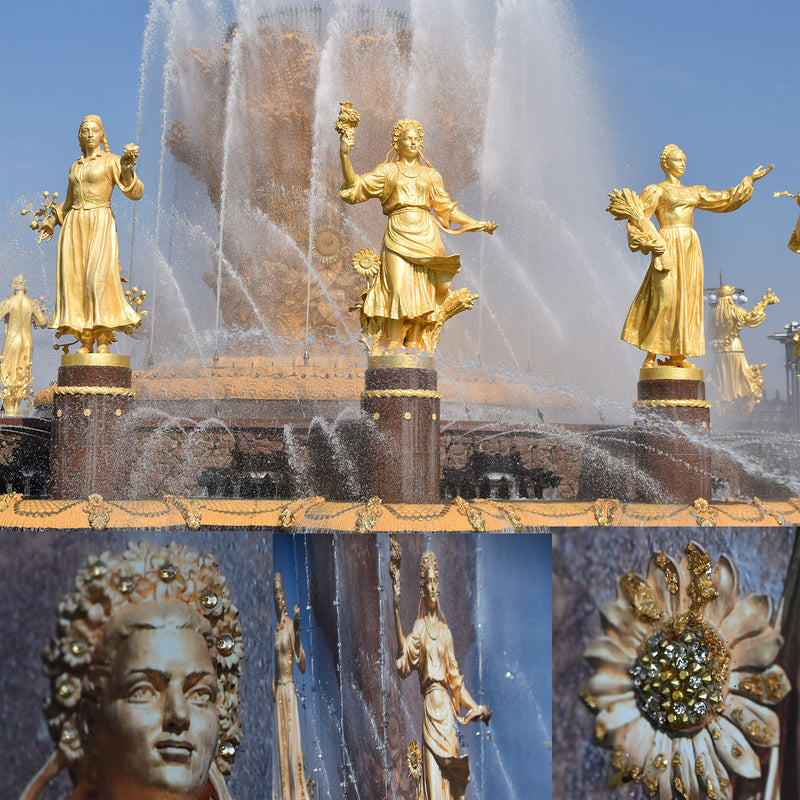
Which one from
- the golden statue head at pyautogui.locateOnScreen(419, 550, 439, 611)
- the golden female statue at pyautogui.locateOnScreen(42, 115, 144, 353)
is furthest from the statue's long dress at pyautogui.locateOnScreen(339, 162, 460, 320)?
the golden statue head at pyautogui.locateOnScreen(419, 550, 439, 611)

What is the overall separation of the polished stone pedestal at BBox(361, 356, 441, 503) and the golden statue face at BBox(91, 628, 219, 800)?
3.12m

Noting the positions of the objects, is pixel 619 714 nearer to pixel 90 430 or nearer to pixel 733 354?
pixel 90 430

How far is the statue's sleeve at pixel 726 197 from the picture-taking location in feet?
39.7

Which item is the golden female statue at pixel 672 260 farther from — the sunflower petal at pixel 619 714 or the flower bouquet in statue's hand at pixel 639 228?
the sunflower petal at pixel 619 714

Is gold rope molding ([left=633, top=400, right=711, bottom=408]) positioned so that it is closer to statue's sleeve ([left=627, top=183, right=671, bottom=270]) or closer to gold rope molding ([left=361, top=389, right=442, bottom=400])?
statue's sleeve ([left=627, top=183, right=671, bottom=270])

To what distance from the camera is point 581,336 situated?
19.3 metres

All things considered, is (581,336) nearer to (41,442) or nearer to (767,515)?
(767,515)

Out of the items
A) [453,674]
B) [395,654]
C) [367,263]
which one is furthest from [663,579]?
[367,263]

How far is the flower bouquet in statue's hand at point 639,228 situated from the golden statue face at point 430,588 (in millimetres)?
4972

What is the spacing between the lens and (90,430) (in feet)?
35.9

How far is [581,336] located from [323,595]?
457 inches

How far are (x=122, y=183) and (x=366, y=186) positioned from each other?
8.35ft

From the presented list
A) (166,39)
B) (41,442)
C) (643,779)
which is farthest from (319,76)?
(643,779)

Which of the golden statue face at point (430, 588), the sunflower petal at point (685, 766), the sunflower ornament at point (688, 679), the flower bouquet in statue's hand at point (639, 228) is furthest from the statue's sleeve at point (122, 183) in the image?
the sunflower petal at point (685, 766)
